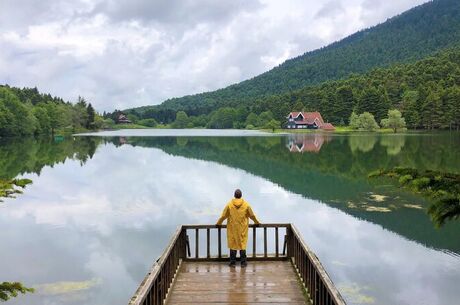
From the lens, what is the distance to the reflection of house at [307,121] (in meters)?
138

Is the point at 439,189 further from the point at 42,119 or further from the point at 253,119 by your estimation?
the point at 253,119

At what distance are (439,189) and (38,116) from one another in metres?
125

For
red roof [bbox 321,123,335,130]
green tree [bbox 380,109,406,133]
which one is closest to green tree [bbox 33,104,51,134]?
red roof [bbox 321,123,335,130]

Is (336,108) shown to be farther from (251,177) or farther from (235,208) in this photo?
(235,208)

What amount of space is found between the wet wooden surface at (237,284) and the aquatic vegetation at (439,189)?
474 centimetres

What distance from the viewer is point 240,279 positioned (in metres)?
9.95

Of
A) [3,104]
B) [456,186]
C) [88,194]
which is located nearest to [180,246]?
[456,186]

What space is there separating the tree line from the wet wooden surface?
95566 mm

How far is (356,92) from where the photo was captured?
13412 centimetres

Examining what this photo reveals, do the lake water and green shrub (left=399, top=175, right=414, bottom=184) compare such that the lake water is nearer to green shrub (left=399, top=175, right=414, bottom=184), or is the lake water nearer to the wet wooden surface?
the wet wooden surface

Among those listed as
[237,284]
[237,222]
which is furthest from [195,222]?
[237,284]

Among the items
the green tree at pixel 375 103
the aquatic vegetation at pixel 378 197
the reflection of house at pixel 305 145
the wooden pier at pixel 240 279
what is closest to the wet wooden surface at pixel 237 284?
the wooden pier at pixel 240 279

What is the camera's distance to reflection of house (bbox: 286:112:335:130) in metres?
138

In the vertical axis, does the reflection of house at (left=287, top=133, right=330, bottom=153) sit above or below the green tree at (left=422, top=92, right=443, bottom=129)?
below
